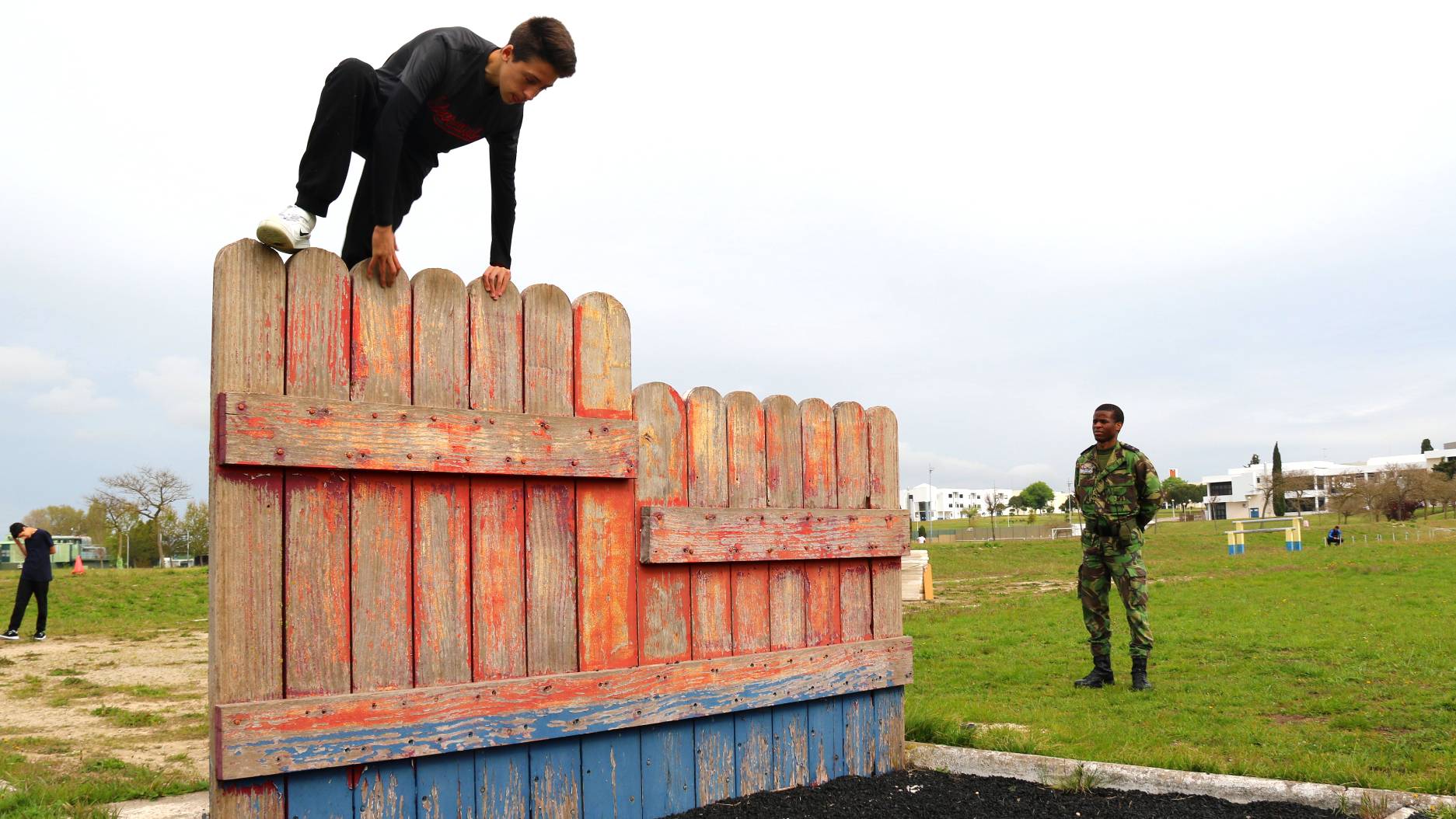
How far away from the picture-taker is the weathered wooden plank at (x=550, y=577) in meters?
3.64

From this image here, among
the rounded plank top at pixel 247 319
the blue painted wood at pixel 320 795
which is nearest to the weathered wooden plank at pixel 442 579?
the blue painted wood at pixel 320 795

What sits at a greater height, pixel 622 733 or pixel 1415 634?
pixel 622 733

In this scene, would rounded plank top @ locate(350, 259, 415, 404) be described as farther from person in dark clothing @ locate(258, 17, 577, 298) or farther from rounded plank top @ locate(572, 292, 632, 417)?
rounded plank top @ locate(572, 292, 632, 417)

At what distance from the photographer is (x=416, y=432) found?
11.0 feet

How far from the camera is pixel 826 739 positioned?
15.3ft

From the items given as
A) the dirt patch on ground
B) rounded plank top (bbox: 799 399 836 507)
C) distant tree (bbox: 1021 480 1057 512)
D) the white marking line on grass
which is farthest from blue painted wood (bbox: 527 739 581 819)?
distant tree (bbox: 1021 480 1057 512)

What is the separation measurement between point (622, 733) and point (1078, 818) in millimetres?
1826

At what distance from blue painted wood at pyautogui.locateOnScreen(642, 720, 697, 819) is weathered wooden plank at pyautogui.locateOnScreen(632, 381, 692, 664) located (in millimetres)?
297

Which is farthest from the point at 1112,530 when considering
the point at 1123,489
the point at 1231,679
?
the point at 1231,679

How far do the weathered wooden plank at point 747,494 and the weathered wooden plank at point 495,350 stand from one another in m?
1.09

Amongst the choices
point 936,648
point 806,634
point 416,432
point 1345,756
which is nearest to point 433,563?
point 416,432

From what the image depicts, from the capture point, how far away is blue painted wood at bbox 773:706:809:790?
Answer: 444 centimetres

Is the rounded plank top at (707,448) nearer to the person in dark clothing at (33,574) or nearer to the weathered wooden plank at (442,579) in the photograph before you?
the weathered wooden plank at (442,579)

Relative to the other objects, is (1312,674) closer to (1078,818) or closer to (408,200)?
(1078,818)
